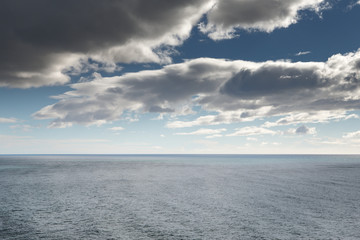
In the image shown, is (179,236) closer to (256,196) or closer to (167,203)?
(167,203)

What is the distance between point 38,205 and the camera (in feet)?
122

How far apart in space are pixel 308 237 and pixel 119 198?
28696mm

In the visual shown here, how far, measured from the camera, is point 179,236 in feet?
78.2

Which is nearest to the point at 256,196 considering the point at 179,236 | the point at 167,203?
the point at 167,203

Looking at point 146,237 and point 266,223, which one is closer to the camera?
point 146,237

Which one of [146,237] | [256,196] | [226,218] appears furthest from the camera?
[256,196]

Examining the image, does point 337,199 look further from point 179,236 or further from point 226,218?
point 179,236

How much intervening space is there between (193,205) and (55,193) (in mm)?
26693

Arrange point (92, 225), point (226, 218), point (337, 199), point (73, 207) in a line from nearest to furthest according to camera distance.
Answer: point (92, 225), point (226, 218), point (73, 207), point (337, 199)

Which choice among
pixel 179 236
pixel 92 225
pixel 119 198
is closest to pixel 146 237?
pixel 179 236

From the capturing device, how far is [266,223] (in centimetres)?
2800

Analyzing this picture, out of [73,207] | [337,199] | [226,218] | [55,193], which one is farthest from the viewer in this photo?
[55,193]

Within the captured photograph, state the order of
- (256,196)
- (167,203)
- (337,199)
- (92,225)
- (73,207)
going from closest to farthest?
(92,225)
(73,207)
(167,203)
(337,199)
(256,196)

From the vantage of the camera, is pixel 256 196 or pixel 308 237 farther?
pixel 256 196
